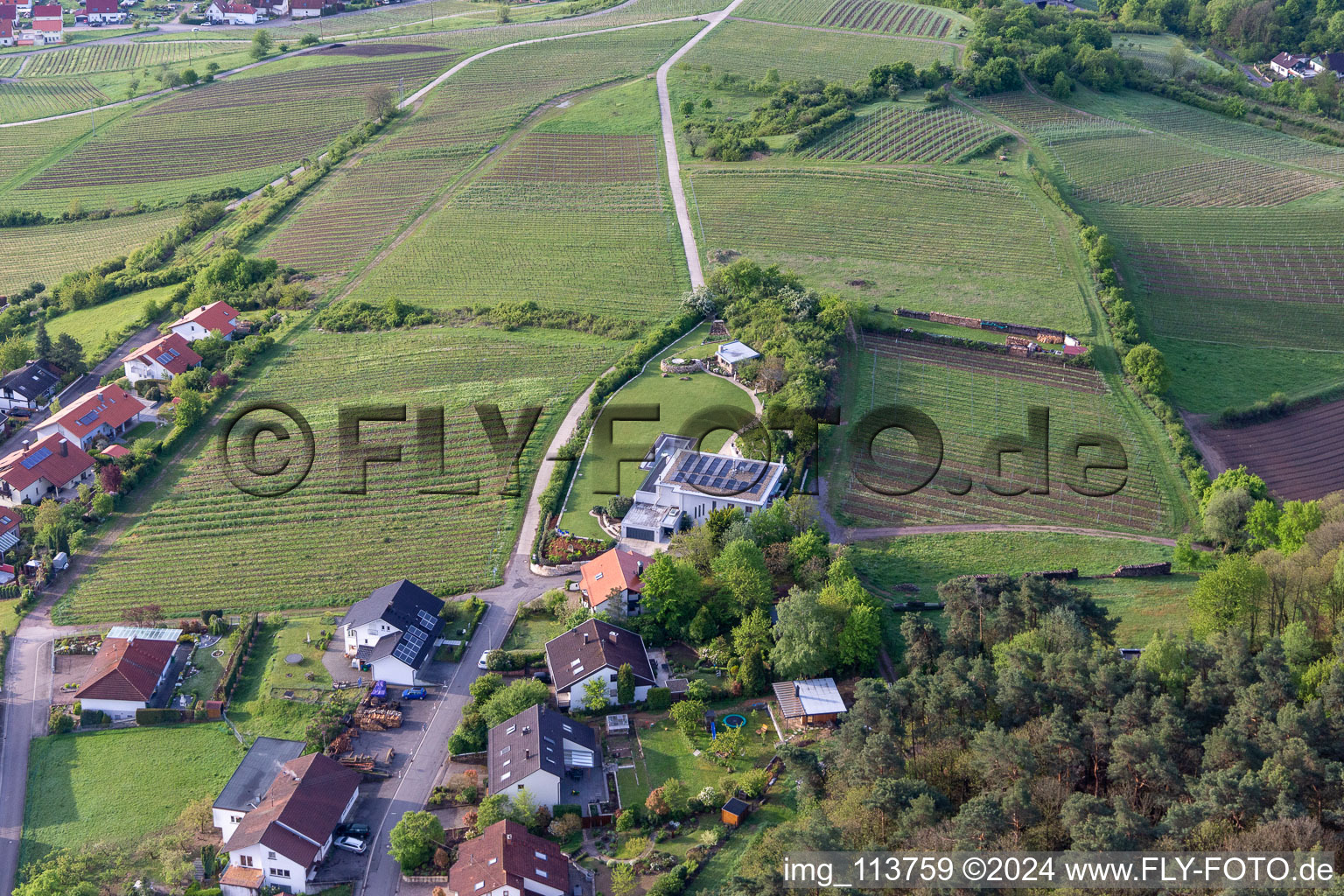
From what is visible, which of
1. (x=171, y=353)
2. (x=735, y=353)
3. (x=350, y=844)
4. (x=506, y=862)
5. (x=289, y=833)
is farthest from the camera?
(x=171, y=353)

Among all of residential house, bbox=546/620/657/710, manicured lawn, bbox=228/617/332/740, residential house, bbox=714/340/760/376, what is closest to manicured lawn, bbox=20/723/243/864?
manicured lawn, bbox=228/617/332/740

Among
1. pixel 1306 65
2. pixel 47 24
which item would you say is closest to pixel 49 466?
pixel 47 24

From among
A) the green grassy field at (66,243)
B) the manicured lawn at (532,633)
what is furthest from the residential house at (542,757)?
the green grassy field at (66,243)

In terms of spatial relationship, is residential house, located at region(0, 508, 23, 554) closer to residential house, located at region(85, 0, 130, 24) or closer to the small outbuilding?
the small outbuilding

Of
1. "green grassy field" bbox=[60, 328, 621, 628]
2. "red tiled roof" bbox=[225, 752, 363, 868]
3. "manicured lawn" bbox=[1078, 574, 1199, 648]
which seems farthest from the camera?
"green grassy field" bbox=[60, 328, 621, 628]

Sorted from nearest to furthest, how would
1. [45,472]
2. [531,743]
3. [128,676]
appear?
[531,743], [128,676], [45,472]

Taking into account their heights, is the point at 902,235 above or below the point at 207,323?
above

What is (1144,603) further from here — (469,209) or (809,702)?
(469,209)
